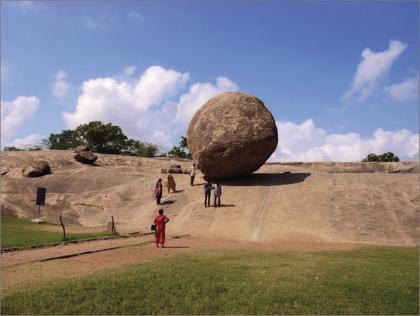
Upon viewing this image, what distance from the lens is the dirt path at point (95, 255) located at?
938 centimetres

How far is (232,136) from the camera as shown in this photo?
74.7 ft

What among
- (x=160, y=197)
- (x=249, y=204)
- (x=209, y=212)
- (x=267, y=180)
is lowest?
(x=209, y=212)

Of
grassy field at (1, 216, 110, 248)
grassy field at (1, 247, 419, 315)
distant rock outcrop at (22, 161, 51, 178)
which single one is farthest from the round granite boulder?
grassy field at (1, 247, 419, 315)

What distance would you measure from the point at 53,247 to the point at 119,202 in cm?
1053

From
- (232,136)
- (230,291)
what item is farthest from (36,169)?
(230,291)

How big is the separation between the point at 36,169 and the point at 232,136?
13542 millimetres

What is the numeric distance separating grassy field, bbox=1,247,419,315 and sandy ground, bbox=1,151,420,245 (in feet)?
25.2

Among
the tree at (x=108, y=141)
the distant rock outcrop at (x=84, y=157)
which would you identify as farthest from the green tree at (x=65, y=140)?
the distant rock outcrop at (x=84, y=157)

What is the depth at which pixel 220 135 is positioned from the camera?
2295 cm

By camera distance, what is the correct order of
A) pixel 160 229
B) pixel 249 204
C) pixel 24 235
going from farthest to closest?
pixel 249 204
pixel 24 235
pixel 160 229

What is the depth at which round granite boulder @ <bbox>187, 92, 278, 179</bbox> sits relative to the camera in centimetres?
2281

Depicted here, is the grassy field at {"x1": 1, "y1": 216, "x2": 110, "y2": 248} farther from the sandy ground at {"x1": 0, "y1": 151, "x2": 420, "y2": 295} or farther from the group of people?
the group of people

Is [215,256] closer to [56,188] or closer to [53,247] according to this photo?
[53,247]

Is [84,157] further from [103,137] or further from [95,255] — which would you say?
[95,255]
